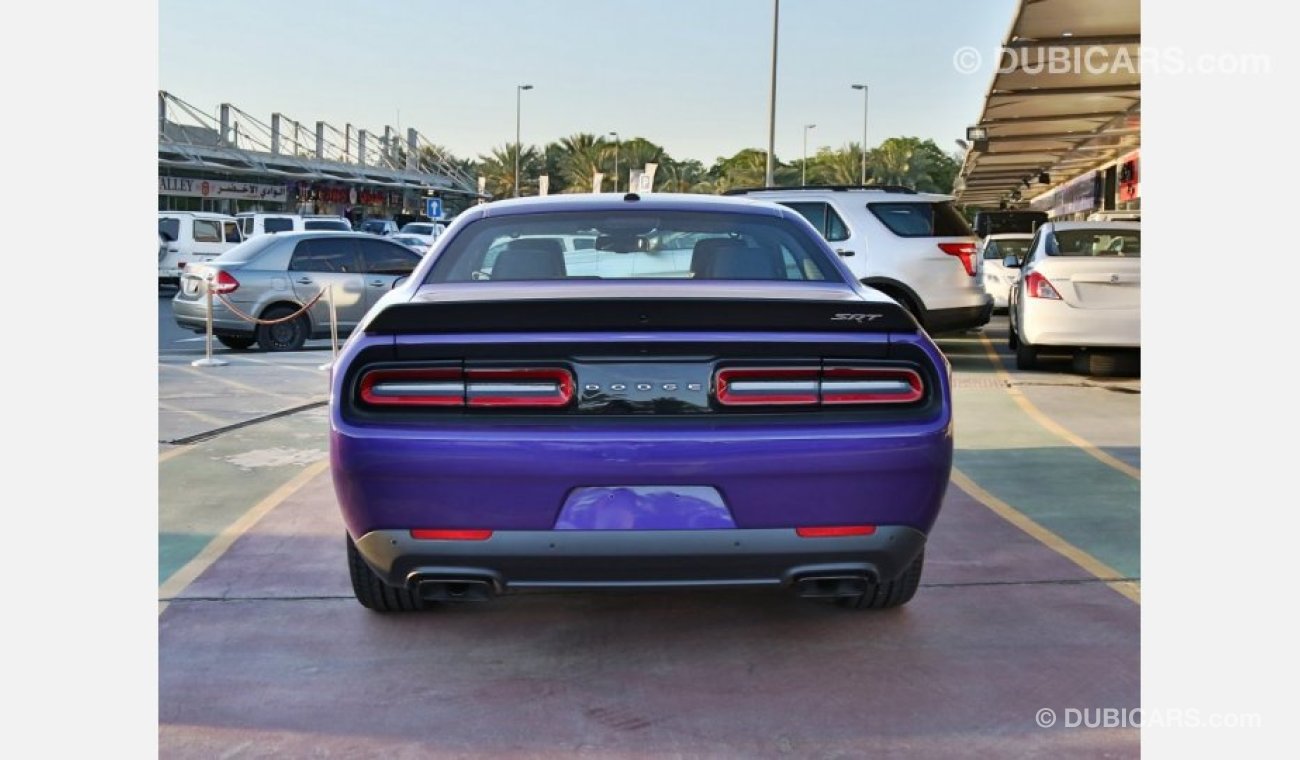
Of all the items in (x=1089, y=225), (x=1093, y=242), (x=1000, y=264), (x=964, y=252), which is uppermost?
(x=1000, y=264)

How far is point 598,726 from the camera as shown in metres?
3.55

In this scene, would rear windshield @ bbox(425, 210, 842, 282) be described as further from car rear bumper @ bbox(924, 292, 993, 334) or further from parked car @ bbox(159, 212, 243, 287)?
parked car @ bbox(159, 212, 243, 287)

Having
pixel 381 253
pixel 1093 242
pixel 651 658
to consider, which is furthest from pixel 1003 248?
pixel 651 658

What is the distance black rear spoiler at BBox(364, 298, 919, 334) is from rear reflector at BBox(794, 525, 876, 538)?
0.55m

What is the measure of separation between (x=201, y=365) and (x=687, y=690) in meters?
9.70

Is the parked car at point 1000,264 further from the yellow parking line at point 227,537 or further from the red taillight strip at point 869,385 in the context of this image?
the red taillight strip at point 869,385

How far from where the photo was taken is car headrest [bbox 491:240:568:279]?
15.8 ft

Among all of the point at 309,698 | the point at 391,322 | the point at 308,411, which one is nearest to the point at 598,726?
the point at 309,698

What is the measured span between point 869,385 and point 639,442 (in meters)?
0.68

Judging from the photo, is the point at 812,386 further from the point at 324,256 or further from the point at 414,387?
the point at 324,256

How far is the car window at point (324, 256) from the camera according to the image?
1475 centimetres

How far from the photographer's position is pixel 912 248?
12.5m

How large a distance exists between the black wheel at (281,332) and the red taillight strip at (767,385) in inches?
469

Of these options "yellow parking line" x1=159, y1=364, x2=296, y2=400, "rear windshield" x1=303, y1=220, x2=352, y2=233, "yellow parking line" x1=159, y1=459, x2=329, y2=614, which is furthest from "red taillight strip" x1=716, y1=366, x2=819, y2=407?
"rear windshield" x1=303, y1=220, x2=352, y2=233
